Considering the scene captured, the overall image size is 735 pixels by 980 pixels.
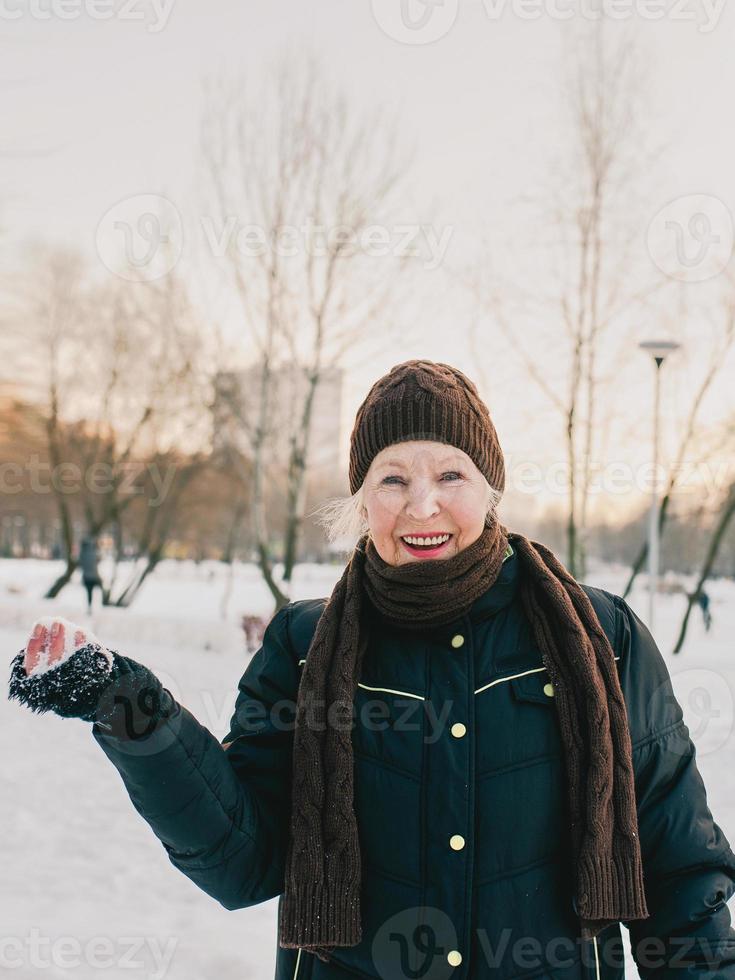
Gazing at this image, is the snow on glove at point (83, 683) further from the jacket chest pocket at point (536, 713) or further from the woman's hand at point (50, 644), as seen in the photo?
the jacket chest pocket at point (536, 713)

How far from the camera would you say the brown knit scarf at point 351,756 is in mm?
1535

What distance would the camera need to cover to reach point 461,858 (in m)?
1.50

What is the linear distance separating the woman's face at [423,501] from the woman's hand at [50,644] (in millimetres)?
590

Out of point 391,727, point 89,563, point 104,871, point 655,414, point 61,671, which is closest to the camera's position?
point 61,671

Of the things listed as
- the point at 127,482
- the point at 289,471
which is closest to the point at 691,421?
the point at 289,471

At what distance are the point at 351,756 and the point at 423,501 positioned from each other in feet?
1.65

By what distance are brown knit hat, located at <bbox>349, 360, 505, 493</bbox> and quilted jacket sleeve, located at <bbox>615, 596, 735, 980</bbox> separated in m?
0.54

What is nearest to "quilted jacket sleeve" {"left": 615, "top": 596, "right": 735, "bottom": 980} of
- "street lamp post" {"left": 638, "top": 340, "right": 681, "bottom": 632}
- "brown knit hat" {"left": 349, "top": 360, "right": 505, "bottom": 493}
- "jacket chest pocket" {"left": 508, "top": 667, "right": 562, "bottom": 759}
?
"jacket chest pocket" {"left": 508, "top": 667, "right": 562, "bottom": 759}

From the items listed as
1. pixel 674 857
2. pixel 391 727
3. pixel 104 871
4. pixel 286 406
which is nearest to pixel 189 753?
pixel 391 727

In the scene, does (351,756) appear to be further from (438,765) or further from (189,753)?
(189,753)

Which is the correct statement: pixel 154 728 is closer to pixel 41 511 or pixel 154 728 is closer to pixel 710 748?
pixel 710 748

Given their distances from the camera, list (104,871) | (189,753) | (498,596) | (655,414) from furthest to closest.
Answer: (655,414)
(104,871)
(498,596)
(189,753)

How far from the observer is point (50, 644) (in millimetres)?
1397

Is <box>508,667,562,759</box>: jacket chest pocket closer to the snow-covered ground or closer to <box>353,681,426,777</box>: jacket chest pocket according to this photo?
<box>353,681,426,777</box>: jacket chest pocket
